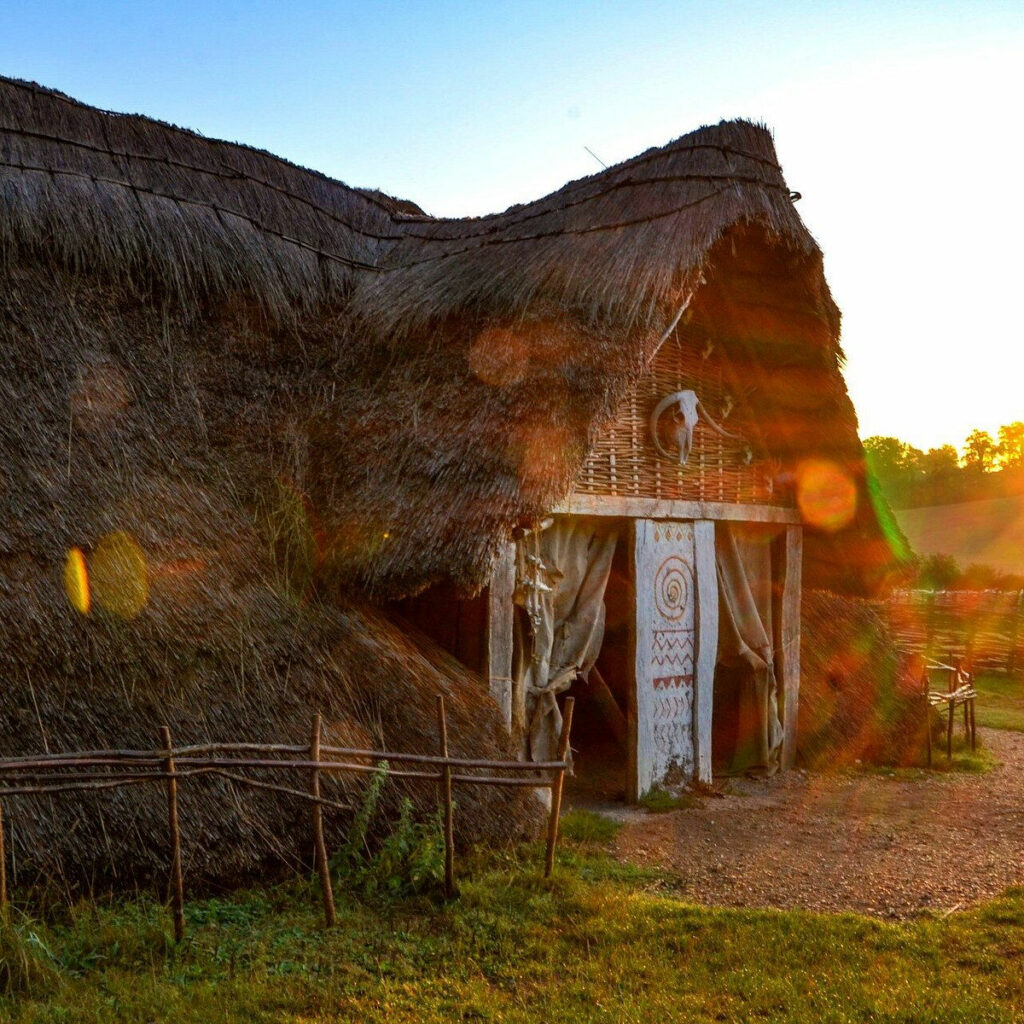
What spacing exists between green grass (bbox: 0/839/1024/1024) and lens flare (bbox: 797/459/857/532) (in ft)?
15.1

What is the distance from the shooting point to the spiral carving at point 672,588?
25.2 feet

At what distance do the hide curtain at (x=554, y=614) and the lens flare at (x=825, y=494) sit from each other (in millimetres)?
2427

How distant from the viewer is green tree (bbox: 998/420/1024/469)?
5581 centimetres

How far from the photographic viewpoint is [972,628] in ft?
51.5

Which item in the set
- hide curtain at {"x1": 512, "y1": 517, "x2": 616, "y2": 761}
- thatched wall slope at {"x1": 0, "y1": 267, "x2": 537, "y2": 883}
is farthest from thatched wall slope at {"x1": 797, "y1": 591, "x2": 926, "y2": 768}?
thatched wall slope at {"x1": 0, "y1": 267, "x2": 537, "y2": 883}

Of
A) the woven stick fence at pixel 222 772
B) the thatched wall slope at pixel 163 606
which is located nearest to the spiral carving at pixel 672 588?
the thatched wall slope at pixel 163 606

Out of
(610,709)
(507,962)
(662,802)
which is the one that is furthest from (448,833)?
(610,709)

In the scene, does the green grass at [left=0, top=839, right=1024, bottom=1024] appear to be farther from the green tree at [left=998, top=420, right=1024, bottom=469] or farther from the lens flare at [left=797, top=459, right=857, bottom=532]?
the green tree at [left=998, top=420, right=1024, bottom=469]

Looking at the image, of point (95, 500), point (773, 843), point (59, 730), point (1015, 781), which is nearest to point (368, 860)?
point (59, 730)

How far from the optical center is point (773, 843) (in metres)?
6.35

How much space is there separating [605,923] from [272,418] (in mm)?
3903

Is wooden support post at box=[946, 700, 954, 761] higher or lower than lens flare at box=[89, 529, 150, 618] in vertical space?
lower

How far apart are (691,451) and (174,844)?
17.6ft

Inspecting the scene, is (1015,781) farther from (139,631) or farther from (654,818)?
(139,631)
